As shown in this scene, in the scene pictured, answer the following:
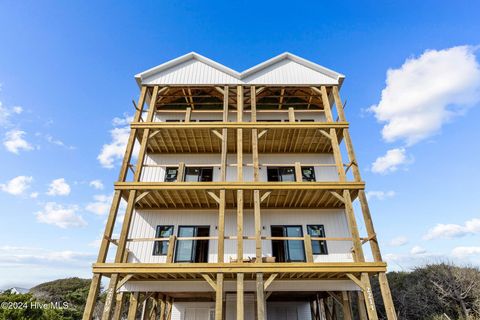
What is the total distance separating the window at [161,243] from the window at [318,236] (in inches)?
273

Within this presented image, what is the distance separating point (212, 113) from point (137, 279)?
974 centimetres

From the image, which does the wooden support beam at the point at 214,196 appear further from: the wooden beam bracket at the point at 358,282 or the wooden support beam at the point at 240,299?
the wooden beam bracket at the point at 358,282

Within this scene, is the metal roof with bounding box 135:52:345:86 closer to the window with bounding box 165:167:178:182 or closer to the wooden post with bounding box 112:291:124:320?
the window with bounding box 165:167:178:182

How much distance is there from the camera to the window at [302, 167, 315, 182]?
46.9 ft

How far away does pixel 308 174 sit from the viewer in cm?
1449

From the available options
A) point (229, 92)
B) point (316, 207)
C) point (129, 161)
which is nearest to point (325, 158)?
point (316, 207)

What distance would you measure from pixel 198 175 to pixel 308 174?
20.0ft

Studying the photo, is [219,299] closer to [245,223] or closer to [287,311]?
[245,223]

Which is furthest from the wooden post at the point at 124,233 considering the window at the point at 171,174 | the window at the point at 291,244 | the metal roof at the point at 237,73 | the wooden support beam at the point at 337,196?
the wooden support beam at the point at 337,196

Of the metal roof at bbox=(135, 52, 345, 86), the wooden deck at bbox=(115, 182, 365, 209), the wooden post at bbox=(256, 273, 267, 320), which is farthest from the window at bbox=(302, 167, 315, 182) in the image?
the wooden post at bbox=(256, 273, 267, 320)

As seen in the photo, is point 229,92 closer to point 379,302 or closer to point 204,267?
point 204,267

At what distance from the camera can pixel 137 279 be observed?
11.1m

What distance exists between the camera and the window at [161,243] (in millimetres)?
12242

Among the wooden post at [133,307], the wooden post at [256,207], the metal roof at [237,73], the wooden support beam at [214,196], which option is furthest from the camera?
the metal roof at [237,73]
